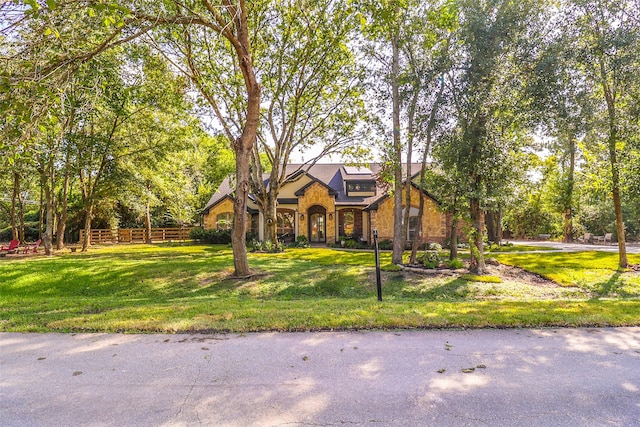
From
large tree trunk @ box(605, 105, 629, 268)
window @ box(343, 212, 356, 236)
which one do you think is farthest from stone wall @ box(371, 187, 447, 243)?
large tree trunk @ box(605, 105, 629, 268)

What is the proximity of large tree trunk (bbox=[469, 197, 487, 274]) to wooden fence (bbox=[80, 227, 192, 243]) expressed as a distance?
88.2 feet

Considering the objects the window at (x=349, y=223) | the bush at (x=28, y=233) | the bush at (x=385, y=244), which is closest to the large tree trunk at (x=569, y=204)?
the bush at (x=385, y=244)

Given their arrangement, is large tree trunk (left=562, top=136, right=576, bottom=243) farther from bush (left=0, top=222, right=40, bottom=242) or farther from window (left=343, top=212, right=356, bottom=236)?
bush (left=0, top=222, right=40, bottom=242)

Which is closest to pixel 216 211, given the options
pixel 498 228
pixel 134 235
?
pixel 134 235

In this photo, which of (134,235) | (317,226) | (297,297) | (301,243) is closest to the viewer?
(297,297)

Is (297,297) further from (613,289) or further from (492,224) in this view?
(492,224)

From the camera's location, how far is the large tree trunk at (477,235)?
41.4ft

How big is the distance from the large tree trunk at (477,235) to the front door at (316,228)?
48.3 ft

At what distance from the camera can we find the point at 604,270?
13648 millimetres

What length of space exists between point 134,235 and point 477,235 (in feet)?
95.9

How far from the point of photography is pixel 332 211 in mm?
25656

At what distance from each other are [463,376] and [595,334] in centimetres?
269

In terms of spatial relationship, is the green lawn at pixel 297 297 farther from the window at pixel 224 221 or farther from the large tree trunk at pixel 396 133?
the window at pixel 224 221

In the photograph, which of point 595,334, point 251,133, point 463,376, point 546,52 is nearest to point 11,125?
point 251,133
